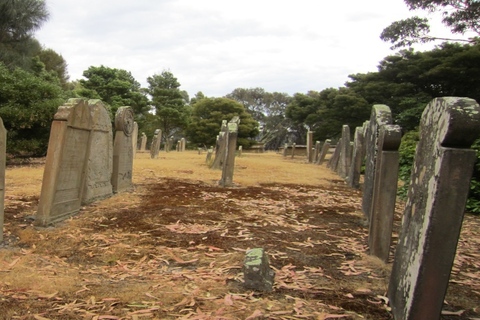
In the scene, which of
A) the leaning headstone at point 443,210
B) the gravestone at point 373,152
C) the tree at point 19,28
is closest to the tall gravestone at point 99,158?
the gravestone at point 373,152

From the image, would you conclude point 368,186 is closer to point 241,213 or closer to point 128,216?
point 241,213

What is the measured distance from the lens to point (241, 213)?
582 cm

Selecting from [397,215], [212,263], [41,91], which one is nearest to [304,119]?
[41,91]

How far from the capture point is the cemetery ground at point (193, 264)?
244 centimetres

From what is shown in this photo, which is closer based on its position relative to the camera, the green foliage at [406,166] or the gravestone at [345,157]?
the green foliage at [406,166]

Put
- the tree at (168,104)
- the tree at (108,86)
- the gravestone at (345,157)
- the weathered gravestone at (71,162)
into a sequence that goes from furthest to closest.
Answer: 1. the tree at (168,104)
2. the tree at (108,86)
3. the gravestone at (345,157)
4. the weathered gravestone at (71,162)

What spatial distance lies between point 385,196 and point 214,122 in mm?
29300

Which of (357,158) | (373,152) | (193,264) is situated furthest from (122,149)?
(357,158)

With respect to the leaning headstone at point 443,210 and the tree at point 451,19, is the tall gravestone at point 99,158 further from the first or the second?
the tree at point 451,19

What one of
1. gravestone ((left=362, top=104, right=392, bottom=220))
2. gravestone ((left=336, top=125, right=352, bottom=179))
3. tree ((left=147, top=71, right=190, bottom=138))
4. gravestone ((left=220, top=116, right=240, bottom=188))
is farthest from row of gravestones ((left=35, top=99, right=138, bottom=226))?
tree ((left=147, top=71, right=190, bottom=138))

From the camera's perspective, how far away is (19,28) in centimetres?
1941

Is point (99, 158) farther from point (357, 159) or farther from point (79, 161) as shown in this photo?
point (357, 159)

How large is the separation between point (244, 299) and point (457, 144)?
1839 millimetres

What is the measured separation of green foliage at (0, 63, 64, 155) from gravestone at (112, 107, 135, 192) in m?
5.91
